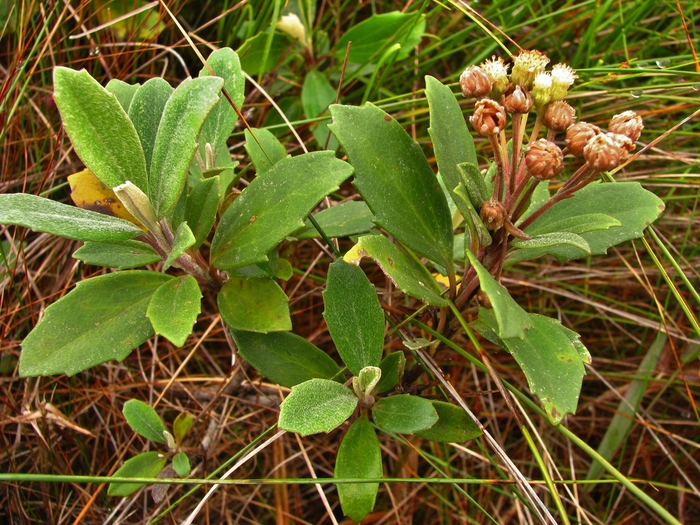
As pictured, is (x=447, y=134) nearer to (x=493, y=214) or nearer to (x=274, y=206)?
(x=493, y=214)

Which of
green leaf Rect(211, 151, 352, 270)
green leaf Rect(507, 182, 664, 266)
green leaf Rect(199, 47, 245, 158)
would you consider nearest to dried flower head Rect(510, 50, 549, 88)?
green leaf Rect(507, 182, 664, 266)

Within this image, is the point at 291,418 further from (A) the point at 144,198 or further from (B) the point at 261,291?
(A) the point at 144,198

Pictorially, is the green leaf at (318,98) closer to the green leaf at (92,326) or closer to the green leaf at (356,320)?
the green leaf at (356,320)

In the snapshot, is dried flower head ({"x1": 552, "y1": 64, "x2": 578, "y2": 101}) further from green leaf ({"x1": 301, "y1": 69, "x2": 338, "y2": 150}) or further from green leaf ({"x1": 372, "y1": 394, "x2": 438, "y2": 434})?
green leaf ({"x1": 301, "y1": 69, "x2": 338, "y2": 150})

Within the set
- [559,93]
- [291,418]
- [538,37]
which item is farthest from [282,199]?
[538,37]

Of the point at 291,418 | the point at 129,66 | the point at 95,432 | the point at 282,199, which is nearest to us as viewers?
the point at 291,418

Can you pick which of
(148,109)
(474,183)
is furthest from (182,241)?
(474,183)

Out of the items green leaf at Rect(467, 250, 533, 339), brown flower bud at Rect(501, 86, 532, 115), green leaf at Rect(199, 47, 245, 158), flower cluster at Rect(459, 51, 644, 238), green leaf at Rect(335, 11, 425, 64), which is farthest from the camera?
green leaf at Rect(335, 11, 425, 64)
